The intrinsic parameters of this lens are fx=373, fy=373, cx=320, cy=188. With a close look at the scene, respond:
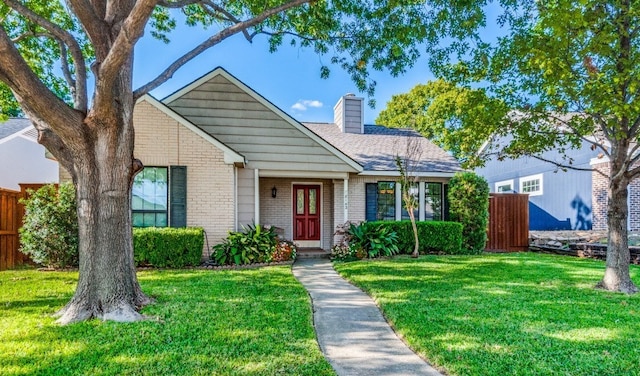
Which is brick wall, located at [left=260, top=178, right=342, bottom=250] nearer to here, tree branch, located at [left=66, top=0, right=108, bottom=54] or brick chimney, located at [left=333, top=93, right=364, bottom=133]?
brick chimney, located at [left=333, top=93, right=364, bottom=133]

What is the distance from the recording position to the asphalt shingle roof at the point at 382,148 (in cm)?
1323

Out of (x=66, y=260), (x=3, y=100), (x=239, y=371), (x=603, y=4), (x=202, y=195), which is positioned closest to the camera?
(x=239, y=371)

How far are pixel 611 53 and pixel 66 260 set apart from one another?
11.5 meters

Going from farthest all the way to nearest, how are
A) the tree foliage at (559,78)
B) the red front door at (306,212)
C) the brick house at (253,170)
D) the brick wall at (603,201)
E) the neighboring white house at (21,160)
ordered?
the neighboring white house at (21,160)
the brick wall at (603,201)
the red front door at (306,212)
the brick house at (253,170)
the tree foliage at (559,78)

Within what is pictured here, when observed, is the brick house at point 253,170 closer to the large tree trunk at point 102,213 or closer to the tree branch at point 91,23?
the tree branch at point 91,23

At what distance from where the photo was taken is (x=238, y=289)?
6547mm

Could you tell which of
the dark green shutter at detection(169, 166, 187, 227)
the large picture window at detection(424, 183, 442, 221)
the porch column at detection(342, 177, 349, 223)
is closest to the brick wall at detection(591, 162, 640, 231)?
the large picture window at detection(424, 183, 442, 221)

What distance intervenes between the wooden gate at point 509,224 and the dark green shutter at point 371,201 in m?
4.50

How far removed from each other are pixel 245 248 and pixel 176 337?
224 inches

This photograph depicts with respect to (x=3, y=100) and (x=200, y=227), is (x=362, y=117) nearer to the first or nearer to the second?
(x=200, y=227)

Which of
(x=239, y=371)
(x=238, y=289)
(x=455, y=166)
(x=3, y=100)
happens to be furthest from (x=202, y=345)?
(x=455, y=166)

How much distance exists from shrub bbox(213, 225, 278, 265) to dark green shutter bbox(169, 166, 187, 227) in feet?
3.89

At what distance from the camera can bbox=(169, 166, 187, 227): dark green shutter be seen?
9930mm

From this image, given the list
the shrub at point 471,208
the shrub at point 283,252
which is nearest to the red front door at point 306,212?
the shrub at point 283,252
